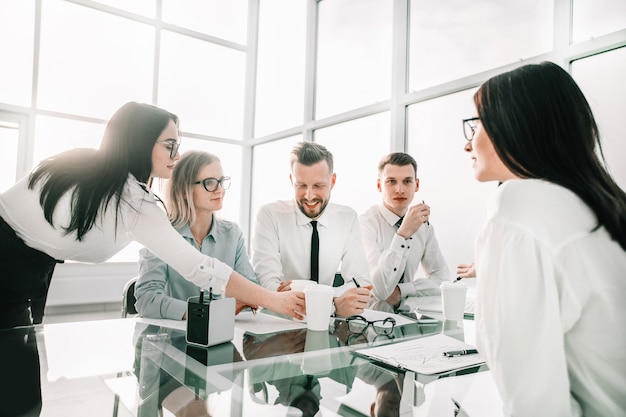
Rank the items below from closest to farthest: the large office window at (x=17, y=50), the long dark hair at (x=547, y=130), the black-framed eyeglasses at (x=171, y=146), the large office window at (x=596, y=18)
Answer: the long dark hair at (x=547, y=130)
the black-framed eyeglasses at (x=171, y=146)
the large office window at (x=596, y=18)
the large office window at (x=17, y=50)

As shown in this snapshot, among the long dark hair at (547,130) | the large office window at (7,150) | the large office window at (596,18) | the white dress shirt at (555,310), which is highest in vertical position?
the large office window at (596,18)

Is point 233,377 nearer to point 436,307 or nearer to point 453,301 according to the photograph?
point 453,301

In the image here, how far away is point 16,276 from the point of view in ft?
4.66

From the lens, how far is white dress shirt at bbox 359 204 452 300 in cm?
216

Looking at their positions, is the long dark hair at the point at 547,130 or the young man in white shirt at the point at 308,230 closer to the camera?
the long dark hair at the point at 547,130

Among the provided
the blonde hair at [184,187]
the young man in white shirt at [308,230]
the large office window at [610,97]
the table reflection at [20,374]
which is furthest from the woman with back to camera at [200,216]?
the large office window at [610,97]

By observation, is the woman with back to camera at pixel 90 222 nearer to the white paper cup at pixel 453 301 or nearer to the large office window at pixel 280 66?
the white paper cup at pixel 453 301

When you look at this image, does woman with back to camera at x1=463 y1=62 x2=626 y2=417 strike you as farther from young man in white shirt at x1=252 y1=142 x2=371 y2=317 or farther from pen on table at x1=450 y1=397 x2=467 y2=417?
young man in white shirt at x1=252 y1=142 x2=371 y2=317

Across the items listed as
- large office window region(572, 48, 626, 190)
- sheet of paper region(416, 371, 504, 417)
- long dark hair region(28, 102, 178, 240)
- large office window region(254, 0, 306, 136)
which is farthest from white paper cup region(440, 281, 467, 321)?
large office window region(254, 0, 306, 136)

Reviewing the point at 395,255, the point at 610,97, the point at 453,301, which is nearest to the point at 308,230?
the point at 395,255

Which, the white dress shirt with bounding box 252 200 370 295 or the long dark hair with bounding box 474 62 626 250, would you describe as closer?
the long dark hair with bounding box 474 62 626 250

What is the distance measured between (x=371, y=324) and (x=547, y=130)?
86 centimetres

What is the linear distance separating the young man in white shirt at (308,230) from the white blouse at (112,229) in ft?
2.42

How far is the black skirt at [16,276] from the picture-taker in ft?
4.62
